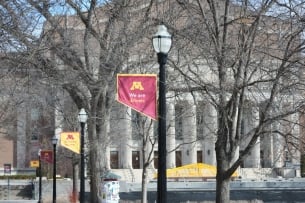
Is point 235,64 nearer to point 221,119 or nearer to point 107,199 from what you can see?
point 221,119

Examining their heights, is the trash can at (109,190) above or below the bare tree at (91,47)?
below

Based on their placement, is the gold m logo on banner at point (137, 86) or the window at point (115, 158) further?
the window at point (115, 158)

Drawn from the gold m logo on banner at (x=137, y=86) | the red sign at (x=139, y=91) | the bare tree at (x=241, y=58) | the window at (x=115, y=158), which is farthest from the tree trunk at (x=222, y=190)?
the window at (x=115, y=158)

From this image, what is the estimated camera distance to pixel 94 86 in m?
19.1

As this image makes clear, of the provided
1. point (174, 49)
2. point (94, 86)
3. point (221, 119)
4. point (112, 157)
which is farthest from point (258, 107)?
point (112, 157)

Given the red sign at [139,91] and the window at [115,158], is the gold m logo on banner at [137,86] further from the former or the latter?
the window at [115,158]

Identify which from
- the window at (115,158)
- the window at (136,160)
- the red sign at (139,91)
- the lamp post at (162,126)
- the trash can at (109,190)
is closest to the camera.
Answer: the lamp post at (162,126)

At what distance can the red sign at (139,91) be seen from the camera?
11.8 meters

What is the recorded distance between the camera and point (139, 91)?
11953mm

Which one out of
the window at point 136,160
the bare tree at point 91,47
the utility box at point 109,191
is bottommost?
the utility box at point 109,191

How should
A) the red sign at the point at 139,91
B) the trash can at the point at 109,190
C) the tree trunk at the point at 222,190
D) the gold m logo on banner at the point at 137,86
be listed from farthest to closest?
the trash can at the point at 109,190, the tree trunk at the point at 222,190, the gold m logo on banner at the point at 137,86, the red sign at the point at 139,91

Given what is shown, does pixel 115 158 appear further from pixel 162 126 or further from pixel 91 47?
pixel 162 126

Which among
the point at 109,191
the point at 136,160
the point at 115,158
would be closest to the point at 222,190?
the point at 109,191

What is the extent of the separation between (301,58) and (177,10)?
16.5ft
